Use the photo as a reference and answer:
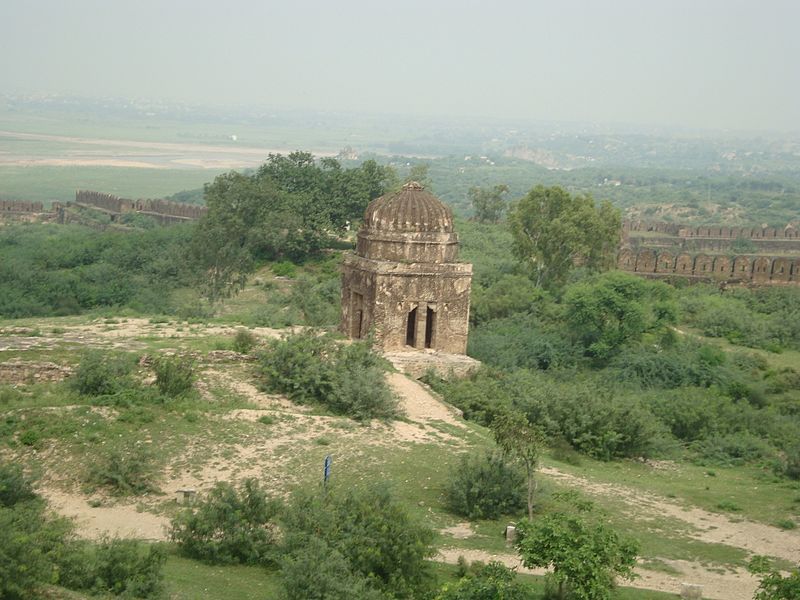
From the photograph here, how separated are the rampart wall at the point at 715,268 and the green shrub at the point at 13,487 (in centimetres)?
2800

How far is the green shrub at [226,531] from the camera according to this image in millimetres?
10695

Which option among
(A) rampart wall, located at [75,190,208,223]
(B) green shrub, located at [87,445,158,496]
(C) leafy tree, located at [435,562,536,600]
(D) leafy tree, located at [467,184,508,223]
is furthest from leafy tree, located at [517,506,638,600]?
(D) leafy tree, located at [467,184,508,223]

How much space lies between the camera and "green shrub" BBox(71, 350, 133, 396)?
14727 mm

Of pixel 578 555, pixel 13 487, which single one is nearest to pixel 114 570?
pixel 13 487

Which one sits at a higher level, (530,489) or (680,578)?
(530,489)

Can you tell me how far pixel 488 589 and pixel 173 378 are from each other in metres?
7.22

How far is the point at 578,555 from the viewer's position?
31.7 ft

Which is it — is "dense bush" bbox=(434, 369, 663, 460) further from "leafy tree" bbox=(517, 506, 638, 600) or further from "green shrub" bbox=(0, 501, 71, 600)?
"green shrub" bbox=(0, 501, 71, 600)

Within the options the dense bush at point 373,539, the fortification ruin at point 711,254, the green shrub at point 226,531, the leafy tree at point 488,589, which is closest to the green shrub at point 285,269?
the fortification ruin at point 711,254

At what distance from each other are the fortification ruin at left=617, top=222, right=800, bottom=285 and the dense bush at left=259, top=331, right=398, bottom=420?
21830mm

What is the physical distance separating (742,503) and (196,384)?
26.1 feet

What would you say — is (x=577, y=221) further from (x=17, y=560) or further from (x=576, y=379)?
(x=17, y=560)

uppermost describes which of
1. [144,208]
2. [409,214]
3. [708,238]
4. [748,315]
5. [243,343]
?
[409,214]

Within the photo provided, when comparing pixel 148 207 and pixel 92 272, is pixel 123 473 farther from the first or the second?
pixel 148 207
